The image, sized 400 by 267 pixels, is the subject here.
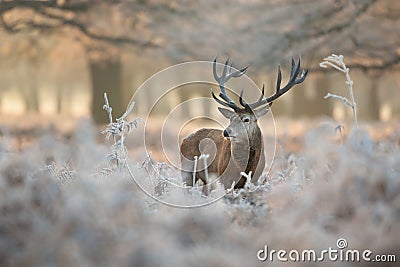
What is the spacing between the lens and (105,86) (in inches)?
542

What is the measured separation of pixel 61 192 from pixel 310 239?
1168 millimetres

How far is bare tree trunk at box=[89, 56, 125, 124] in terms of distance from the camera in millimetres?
13367

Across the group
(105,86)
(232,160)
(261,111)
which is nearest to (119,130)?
(232,160)

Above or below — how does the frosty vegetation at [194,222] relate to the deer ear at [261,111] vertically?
below

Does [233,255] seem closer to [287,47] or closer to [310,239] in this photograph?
[310,239]

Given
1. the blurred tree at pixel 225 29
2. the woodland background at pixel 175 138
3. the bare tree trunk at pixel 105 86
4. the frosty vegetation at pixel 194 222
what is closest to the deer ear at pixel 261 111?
the woodland background at pixel 175 138

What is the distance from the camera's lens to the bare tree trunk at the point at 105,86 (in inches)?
526

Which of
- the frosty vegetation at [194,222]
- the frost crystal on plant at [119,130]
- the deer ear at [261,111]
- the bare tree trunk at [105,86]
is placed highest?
the bare tree trunk at [105,86]

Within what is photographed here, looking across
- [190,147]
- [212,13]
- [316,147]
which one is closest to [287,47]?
[212,13]

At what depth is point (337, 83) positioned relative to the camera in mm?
17672

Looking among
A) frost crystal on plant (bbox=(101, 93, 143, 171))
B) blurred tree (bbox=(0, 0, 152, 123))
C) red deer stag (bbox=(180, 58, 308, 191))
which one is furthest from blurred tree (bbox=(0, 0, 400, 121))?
frost crystal on plant (bbox=(101, 93, 143, 171))

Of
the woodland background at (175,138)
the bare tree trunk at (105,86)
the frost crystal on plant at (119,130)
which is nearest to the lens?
the woodland background at (175,138)

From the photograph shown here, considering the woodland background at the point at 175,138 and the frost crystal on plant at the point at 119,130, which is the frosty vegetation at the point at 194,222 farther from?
the frost crystal on plant at the point at 119,130

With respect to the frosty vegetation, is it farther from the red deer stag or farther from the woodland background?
the red deer stag
